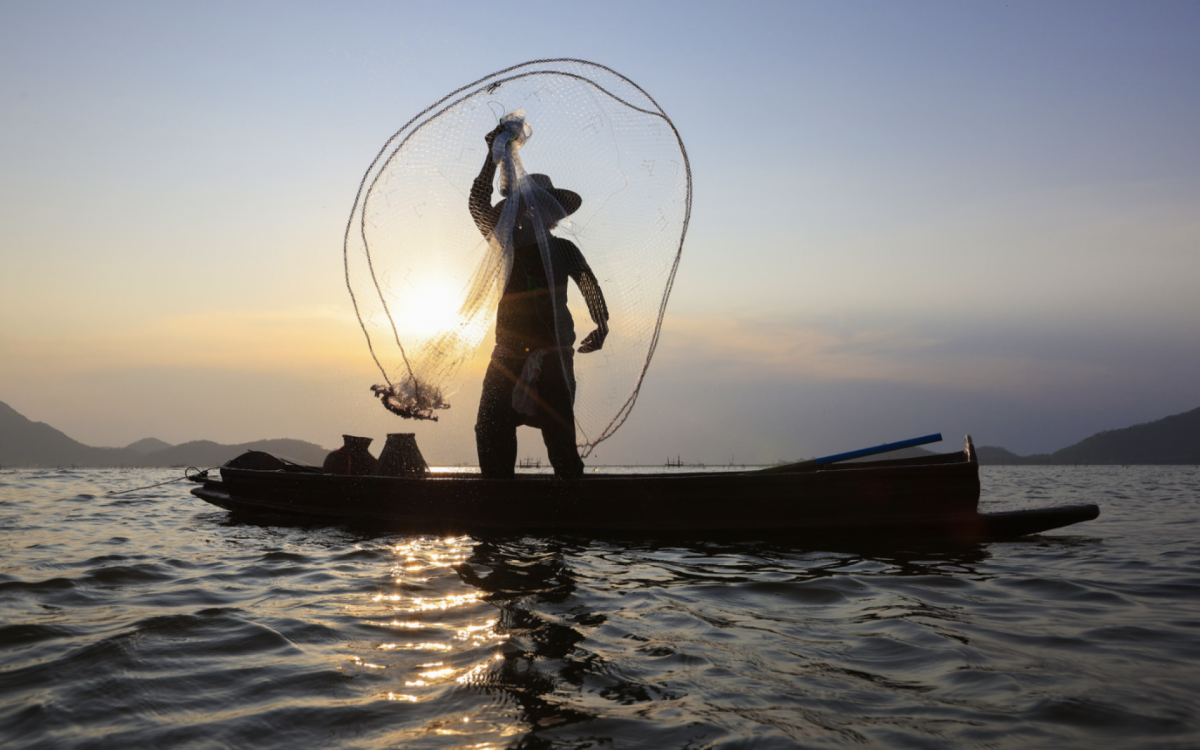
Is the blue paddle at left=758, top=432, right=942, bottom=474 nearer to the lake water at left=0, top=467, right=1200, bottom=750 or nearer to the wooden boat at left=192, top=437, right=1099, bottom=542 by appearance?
the wooden boat at left=192, top=437, right=1099, bottom=542

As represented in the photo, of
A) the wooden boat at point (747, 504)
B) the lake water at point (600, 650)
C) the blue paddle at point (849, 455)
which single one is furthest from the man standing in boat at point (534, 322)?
the blue paddle at point (849, 455)

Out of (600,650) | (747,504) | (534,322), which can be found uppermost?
(534,322)

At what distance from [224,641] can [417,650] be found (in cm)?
113

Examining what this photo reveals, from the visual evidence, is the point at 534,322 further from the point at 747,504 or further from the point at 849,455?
the point at 849,455

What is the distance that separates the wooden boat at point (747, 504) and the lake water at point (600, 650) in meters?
0.56

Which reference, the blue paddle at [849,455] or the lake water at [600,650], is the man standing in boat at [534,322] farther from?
the blue paddle at [849,455]

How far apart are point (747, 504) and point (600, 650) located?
4280 mm

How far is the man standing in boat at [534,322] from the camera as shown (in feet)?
23.3

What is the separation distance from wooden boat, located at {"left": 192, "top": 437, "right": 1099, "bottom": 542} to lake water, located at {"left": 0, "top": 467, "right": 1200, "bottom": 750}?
0.56 metres

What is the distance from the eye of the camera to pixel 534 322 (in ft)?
25.2

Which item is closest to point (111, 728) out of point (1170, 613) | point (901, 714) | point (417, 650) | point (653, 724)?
point (417, 650)

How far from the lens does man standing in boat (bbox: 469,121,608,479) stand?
7.11 meters

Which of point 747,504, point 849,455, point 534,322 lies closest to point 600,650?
point 747,504

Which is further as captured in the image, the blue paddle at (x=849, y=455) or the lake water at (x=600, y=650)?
the blue paddle at (x=849, y=455)
